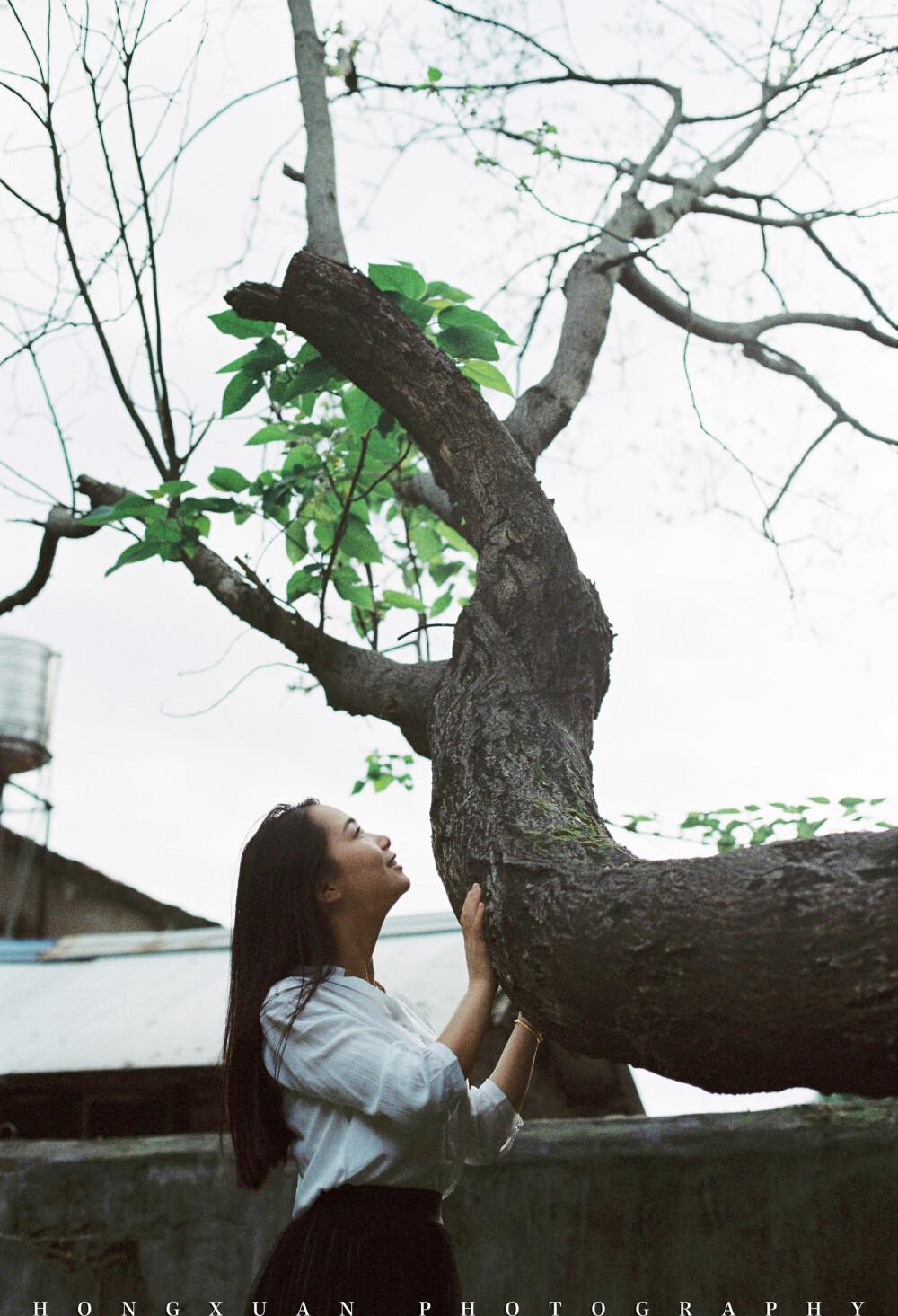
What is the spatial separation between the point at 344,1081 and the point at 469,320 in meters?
1.55

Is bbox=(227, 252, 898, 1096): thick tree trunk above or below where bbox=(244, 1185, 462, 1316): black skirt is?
above

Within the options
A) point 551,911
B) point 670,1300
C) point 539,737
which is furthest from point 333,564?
point 670,1300

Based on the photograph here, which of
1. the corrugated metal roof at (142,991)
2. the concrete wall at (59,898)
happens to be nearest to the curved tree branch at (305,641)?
the corrugated metal roof at (142,991)

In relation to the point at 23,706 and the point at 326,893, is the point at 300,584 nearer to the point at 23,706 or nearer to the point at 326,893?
the point at 326,893

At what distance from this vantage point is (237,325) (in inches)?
86.7

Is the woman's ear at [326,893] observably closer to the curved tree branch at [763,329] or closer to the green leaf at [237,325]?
the green leaf at [237,325]

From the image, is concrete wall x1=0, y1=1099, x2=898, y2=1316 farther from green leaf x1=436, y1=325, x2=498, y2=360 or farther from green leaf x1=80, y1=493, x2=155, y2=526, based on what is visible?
green leaf x1=436, y1=325, x2=498, y2=360

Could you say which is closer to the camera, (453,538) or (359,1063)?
(359,1063)

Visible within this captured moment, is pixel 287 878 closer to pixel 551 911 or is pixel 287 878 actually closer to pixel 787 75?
pixel 551 911

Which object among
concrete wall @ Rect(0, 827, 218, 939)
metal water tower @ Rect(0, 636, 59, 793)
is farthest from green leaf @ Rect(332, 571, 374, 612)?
metal water tower @ Rect(0, 636, 59, 793)

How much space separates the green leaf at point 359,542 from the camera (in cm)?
254

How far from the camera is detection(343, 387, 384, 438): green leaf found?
90.1 inches

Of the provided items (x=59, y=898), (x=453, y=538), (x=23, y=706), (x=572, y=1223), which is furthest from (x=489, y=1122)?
(x=23, y=706)

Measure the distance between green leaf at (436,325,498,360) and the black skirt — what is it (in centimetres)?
161
